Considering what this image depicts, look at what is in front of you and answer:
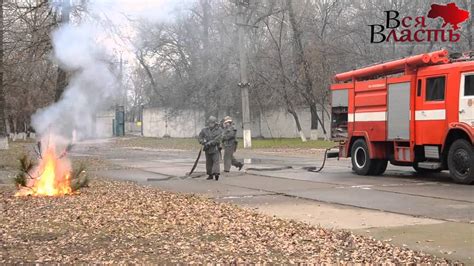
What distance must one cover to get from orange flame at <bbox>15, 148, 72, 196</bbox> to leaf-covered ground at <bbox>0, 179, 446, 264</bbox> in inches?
49.8

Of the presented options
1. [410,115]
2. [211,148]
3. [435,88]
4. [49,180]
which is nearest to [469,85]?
[435,88]

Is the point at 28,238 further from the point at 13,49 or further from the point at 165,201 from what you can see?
the point at 13,49

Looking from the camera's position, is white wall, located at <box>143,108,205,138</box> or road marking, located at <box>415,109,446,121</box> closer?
road marking, located at <box>415,109,446,121</box>

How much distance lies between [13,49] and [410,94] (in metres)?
12.1

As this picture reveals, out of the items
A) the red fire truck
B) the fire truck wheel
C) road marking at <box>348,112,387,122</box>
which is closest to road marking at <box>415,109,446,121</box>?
the red fire truck

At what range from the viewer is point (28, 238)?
8.32 m

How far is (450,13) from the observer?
110 ft

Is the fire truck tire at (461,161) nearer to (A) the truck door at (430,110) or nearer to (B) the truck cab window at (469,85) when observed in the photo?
(A) the truck door at (430,110)

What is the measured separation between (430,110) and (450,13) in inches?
781

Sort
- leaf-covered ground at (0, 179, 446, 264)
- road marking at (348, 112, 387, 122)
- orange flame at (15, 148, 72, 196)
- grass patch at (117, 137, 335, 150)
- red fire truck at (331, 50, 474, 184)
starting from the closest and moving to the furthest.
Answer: leaf-covered ground at (0, 179, 446, 264) → orange flame at (15, 148, 72, 196) → red fire truck at (331, 50, 474, 184) → road marking at (348, 112, 387, 122) → grass patch at (117, 137, 335, 150)

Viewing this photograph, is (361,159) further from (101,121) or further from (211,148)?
(101,121)

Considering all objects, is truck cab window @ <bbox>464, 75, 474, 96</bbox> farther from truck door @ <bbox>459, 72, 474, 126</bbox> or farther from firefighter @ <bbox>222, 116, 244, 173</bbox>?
firefighter @ <bbox>222, 116, 244, 173</bbox>
